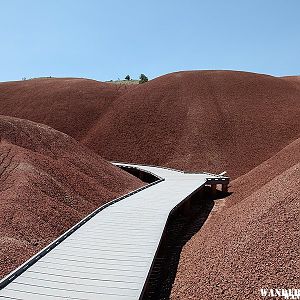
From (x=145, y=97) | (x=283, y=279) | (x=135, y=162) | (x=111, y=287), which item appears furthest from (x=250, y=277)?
(x=145, y=97)

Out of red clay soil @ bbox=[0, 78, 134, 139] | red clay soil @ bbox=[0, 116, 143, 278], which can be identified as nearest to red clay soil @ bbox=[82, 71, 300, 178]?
red clay soil @ bbox=[0, 78, 134, 139]

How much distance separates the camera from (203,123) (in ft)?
119

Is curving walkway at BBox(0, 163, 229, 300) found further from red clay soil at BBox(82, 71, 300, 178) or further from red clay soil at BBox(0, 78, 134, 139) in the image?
red clay soil at BBox(0, 78, 134, 139)

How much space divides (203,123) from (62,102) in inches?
810

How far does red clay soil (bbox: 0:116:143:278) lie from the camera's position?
32.8ft

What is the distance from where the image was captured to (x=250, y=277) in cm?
741

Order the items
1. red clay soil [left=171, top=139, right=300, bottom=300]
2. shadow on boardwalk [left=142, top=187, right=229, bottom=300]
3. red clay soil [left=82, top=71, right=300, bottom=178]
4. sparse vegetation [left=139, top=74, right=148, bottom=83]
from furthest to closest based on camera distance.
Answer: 1. sparse vegetation [left=139, top=74, right=148, bottom=83]
2. red clay soil [left=82, top=71, right=300, bottom=178]
3. shadow on boardwalk [left=142, top=187, right=229, bottom=300]
4. red clay soil [left=171, top=139, right=300, bottom=300]

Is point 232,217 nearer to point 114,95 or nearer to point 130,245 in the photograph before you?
point 130,245

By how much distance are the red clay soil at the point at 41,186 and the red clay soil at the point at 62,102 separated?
67.2 feet

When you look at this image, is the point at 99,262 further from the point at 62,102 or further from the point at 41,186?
the point at 62,102

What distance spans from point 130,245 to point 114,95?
40.2 m

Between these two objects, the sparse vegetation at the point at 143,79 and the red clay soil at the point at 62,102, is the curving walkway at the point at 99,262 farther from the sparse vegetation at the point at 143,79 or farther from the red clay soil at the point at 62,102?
the sparse vegetation at the point at 143,79

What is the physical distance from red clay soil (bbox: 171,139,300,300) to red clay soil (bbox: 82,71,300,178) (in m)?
17.8

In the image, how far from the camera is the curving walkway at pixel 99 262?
6.56 metres
